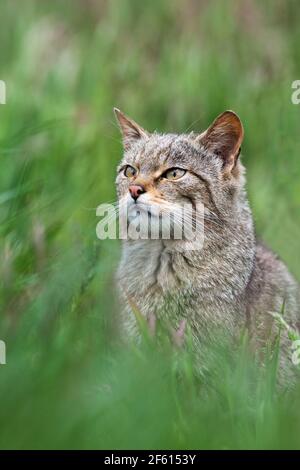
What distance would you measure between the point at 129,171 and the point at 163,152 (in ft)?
0.60

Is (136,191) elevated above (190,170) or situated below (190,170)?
below

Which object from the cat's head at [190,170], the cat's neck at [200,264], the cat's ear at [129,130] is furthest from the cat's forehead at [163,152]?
the cat's neck at [200,264]

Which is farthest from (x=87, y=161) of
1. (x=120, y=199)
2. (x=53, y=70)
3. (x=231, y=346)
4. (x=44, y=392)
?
(x=44, y=392)

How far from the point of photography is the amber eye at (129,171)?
4465mm

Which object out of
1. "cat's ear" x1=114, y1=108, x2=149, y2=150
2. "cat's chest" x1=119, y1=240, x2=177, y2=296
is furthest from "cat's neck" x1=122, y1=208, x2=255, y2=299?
"cat's ear" x1=114, y1=108, x2=149, y2=150

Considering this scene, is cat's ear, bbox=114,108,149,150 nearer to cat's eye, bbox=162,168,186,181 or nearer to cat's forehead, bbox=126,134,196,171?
cat's forehead, bbox=126,134,196,171

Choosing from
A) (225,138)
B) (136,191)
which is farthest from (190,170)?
(136,191)

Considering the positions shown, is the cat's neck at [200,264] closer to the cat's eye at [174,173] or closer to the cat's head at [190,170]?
the cat's head at [190,170]

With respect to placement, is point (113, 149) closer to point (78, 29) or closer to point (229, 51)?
point (229, 51)

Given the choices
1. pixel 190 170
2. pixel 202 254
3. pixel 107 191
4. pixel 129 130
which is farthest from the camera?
pixel 107 191

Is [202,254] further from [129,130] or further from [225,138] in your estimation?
[129,130]

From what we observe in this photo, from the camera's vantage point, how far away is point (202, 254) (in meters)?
4.24

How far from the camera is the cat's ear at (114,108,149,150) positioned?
4.71 metres

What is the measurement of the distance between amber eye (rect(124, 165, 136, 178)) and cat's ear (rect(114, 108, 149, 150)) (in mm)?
247
